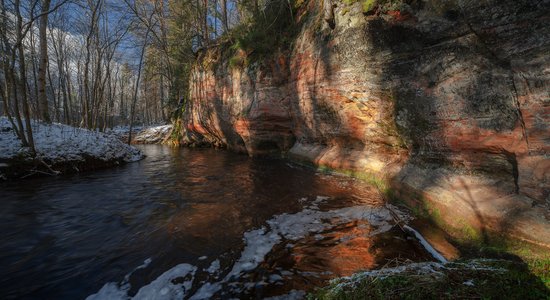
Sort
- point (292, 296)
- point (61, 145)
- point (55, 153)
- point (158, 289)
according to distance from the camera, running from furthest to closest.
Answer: point (61, 145) < point (55, 153) < point (158, 289) < point (292, 296)

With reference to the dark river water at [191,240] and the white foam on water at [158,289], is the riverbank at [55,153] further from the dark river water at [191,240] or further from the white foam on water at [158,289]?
the white foam on water at [158,289]

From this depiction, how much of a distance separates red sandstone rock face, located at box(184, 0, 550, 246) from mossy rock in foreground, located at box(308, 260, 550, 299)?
1216 millimetres

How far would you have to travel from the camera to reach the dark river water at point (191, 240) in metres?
2.98

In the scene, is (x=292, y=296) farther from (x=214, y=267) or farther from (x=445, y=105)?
(x=445, y=105)

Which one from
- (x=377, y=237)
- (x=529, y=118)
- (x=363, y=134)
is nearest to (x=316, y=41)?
(x=363, y=134)

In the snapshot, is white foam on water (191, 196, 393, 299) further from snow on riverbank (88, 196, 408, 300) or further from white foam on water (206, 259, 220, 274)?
white foam on water (206, 259, 220, 274)

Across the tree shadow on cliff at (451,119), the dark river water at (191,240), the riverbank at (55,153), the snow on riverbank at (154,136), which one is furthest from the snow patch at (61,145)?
the snow on riverbank at (154,136)

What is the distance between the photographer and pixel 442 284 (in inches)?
84.5

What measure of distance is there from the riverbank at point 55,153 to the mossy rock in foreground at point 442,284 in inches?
423

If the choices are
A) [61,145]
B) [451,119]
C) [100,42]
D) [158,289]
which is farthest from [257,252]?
[100,42]

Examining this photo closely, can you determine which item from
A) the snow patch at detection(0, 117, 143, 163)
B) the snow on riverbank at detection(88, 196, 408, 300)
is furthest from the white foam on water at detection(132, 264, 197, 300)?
the snow patch at detection(0, 117, 143, 163)

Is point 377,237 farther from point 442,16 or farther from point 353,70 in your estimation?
point 353,70

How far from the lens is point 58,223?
492 cm

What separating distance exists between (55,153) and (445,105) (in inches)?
490
